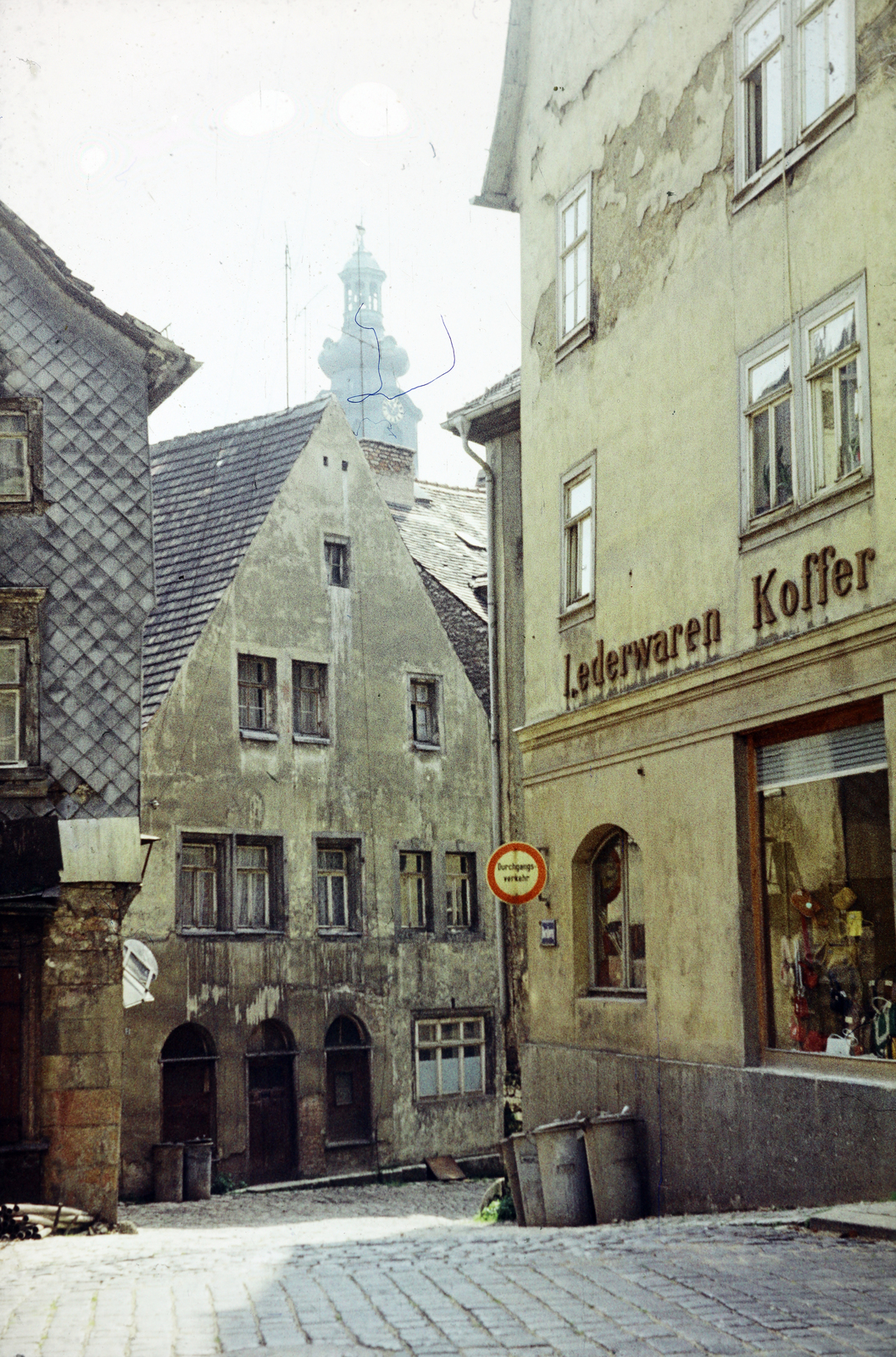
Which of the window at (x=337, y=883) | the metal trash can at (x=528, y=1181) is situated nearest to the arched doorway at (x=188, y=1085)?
the window at (x=337, y=883)

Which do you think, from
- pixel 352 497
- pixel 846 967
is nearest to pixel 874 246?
pixel 846 967

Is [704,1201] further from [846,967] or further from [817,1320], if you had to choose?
[817,1320]

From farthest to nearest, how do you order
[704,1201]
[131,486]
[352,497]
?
[352,497]
[131,486]
[704,1201]

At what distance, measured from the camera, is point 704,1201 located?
44.9 feet

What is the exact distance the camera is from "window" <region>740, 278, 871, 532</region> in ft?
40.3

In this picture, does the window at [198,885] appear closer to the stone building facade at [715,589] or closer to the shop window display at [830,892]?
the stone building facade at [715,589]

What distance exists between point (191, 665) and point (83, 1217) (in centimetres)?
1192

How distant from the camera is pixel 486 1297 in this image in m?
8.27

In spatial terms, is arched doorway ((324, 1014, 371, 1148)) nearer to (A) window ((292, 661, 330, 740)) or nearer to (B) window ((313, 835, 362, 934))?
(B) window ((313, 835, 362, 934))

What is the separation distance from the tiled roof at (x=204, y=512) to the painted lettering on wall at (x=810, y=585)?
618 inches

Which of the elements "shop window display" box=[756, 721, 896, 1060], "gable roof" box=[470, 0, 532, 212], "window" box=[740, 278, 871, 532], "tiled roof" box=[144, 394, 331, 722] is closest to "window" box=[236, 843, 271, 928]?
"tiled roof" box=[144, 394, 331, 722]

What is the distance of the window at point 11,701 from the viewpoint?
19.6 meters

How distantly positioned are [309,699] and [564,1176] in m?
16.5

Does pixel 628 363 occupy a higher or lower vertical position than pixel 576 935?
higher
